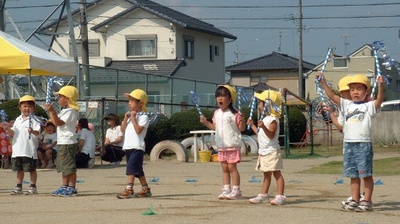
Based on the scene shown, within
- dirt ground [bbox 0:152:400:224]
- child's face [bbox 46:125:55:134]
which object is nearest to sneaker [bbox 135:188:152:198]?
dirt ground [bbox 0:152:400:224]

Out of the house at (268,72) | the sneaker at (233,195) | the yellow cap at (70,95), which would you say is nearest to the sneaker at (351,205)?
the sneaker at (233,195)

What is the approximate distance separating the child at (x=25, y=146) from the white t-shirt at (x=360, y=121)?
16.4 ft

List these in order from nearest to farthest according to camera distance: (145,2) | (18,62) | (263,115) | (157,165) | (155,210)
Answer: (155,210)
(263,115)
(18,62)
(157,165)
(145,2)

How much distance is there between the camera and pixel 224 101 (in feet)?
35.1

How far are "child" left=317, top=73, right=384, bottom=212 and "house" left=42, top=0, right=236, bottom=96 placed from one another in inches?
1511

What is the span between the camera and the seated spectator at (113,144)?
65.0 feet

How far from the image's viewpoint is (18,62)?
16.5 meters

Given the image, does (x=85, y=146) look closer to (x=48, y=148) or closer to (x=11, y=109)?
(x=48, y=148)

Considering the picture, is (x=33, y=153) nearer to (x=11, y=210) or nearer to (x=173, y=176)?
(x=11, y=210)

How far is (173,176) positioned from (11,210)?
6.40 m

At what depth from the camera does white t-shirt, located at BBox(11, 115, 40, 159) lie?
11.9 m

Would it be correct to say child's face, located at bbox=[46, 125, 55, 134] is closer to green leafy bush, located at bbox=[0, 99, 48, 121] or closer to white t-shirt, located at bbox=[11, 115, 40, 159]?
green leafy bush, located at bbox=[0, 99, 48, 121]

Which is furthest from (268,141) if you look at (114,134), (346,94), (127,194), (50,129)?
(114,134)

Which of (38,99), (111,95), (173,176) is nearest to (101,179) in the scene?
(173,176)
